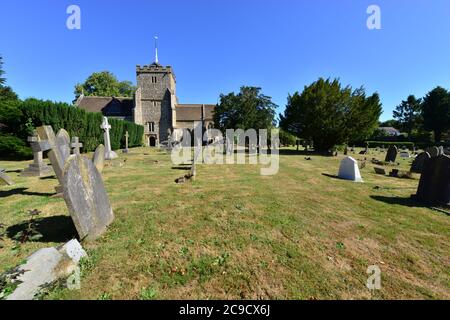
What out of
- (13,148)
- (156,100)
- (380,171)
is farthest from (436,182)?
(156,100)

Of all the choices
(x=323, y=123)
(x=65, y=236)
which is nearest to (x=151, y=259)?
(x=65, y=236)

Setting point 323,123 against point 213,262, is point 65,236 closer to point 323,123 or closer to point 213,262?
point 213,262

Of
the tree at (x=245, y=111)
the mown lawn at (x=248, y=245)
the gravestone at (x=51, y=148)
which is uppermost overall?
the tree at (x=245, y=111)

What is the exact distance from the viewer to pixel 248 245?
373 centimetres

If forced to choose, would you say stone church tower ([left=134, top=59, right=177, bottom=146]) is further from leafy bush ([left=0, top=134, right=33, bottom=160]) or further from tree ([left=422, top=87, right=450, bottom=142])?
tree ([left=422, top=87, right=450, bottom=142])

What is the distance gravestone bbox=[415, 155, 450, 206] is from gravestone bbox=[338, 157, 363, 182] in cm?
257

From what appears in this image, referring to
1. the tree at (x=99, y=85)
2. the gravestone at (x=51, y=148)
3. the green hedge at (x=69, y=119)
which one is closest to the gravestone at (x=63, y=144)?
the gravestone at (x=51, y=148)

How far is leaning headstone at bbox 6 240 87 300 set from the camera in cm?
235

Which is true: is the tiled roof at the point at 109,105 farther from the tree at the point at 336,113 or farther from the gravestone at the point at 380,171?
the gravestone at the point at 380,171

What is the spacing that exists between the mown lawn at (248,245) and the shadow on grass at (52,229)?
2 cm

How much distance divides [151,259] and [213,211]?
217cm

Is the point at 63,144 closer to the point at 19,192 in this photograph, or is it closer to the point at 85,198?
the point at 19,192

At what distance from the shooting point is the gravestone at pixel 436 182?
20.0 ft

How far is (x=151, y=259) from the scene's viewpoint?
329 centimetres
